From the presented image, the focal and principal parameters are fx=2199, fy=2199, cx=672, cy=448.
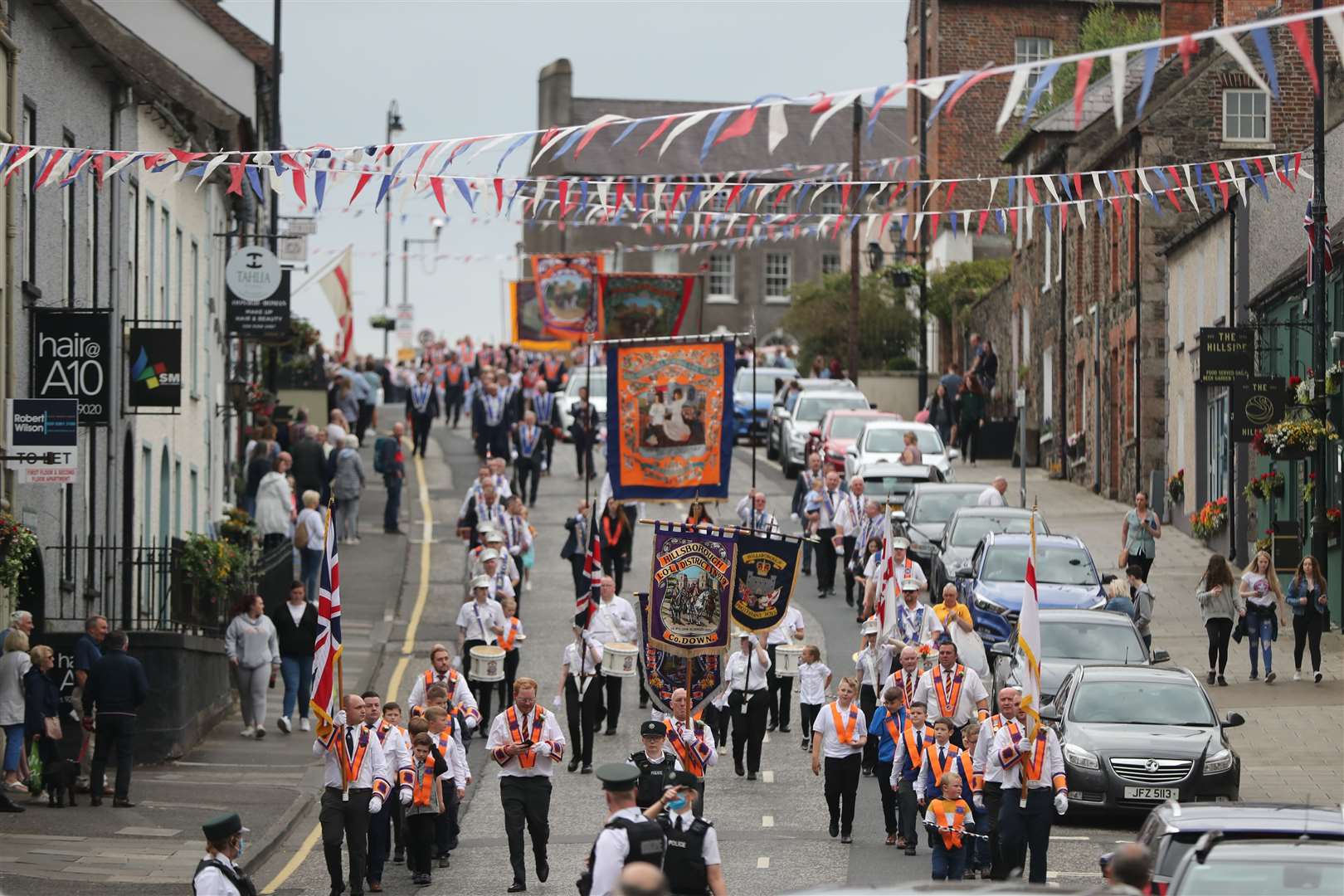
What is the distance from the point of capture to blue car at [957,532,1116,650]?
83.5 feet

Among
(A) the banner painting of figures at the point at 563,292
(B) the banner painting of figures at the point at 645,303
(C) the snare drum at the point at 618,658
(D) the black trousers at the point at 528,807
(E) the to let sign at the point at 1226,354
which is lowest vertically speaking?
(D) the black trousers at the point at 528,807

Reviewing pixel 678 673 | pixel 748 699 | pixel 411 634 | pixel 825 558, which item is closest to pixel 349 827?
pixel 678 673

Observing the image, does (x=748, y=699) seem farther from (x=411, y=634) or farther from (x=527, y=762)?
(x=411, y=634)

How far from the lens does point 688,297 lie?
144 feet

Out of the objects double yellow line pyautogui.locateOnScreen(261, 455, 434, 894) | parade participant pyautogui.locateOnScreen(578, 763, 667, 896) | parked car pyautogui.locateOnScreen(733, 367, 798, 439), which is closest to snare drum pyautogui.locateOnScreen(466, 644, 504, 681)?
double yellow line pyautogui.locateOnScreen(261, 455, 434, 894)

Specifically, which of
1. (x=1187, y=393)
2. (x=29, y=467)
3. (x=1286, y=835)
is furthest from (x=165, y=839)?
(x=1187, y=393)

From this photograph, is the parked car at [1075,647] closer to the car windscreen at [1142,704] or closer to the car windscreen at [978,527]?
the car windscreen at [1142,704]

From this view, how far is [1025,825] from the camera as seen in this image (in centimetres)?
1667

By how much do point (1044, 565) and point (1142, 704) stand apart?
23.2ft

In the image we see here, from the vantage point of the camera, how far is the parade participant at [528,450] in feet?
125

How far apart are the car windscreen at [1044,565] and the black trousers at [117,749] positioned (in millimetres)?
10666

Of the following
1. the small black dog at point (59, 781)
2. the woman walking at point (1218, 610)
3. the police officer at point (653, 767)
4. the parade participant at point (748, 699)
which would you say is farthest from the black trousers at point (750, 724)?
the woman walking at point (1218, 610)

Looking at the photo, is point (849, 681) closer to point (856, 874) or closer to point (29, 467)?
point (856, 874)

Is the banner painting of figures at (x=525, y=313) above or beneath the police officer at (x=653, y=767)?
above
